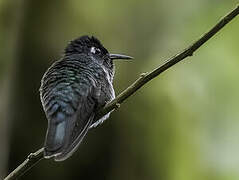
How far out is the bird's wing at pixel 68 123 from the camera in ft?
10.9

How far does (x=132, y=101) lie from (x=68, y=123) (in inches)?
104

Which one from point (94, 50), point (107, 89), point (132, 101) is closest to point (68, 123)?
point (107, 89)

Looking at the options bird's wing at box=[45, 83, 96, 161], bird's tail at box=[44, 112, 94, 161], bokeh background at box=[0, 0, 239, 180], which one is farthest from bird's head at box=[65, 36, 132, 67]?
bokeh background at box=[0, 0, 239, 180]

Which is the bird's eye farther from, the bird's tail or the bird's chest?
the bird's tail

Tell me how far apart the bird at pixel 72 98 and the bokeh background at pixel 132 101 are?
1.49 m

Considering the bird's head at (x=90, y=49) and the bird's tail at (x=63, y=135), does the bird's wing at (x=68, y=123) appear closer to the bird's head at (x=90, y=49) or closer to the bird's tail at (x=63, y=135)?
the bird's tail at (x=63, y=135)

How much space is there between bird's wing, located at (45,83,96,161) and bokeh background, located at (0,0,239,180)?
178cm

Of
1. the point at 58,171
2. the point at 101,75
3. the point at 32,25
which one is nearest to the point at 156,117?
the point at 58,171

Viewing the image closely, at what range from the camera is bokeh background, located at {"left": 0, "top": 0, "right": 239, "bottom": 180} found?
18.9ft

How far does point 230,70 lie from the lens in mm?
6062

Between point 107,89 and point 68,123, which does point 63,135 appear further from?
point 107,89

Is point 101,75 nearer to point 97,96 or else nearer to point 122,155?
point 97,96

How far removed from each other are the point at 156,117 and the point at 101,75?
209 centimetres

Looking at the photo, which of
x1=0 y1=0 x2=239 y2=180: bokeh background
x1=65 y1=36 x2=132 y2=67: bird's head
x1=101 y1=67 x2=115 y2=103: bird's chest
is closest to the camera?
x1=101 y1=67 x2=115 y2=103: bird's chest
